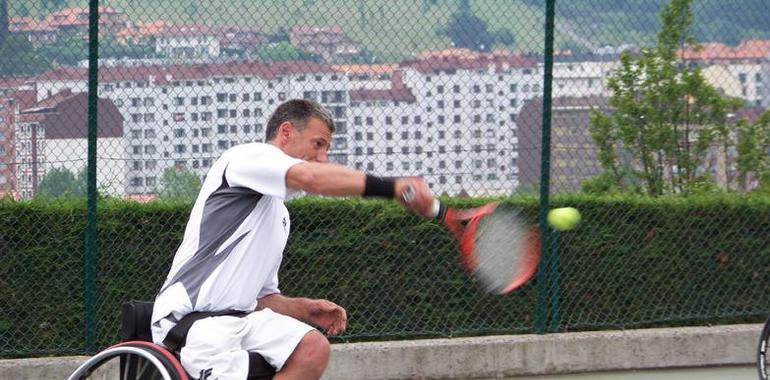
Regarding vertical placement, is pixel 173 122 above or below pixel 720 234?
above

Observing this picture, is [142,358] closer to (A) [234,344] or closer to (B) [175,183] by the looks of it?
(A) [234,344]

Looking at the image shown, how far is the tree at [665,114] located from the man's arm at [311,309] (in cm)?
374

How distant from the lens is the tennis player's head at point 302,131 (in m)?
→ 5.07

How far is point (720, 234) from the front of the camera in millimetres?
9000

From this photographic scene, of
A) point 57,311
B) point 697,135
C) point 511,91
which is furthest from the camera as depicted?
point 697,135

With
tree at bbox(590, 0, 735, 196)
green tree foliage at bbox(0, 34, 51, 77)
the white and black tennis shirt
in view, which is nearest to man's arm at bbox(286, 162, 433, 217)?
the white and black tennis shirt

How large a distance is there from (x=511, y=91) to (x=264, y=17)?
1.56 metres

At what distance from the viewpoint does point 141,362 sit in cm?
508

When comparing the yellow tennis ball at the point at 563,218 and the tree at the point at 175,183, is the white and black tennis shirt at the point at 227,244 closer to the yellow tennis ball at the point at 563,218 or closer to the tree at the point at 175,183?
the yellow tennis ball at the point at 563,218

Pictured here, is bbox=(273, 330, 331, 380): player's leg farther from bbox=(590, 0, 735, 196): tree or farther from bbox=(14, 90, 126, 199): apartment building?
bbox=(590, 0, 735, 196): tree

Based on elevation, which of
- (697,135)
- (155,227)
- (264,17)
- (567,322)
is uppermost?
(264,17)

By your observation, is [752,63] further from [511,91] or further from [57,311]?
[57,311]

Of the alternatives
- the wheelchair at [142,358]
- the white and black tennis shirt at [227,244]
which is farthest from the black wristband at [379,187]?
the wheelchair at [142,358]

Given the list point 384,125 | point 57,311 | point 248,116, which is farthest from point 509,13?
point 57,311
